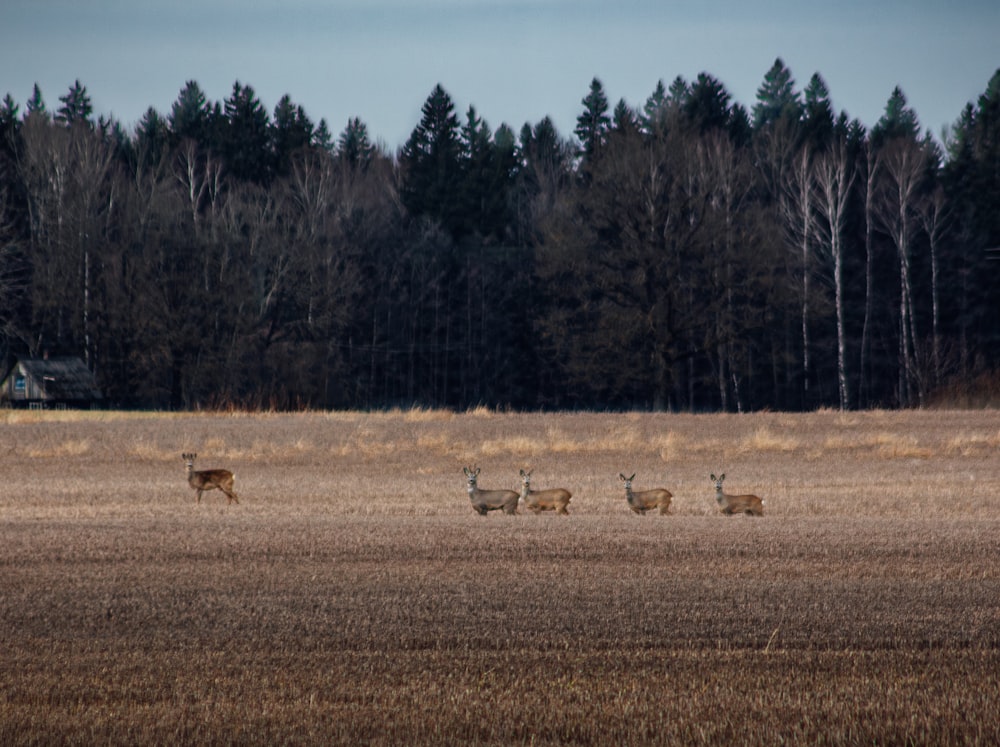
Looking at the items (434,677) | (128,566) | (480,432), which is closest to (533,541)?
(128,566)

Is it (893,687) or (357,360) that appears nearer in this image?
(893,687)

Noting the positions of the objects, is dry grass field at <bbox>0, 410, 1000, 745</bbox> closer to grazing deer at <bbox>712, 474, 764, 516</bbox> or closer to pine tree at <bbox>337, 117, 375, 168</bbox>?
grazing deer at <bbox>712, 474, 764, 516</bbox>

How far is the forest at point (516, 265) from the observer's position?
2253 inches

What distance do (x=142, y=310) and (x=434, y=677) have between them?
53.2 metres

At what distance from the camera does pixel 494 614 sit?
10.6 meters

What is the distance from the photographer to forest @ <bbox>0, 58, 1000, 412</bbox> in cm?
5722

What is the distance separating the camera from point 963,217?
2628 inches

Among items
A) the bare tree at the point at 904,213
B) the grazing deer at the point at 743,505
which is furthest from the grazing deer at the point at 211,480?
the bare tree at the point at 904,213

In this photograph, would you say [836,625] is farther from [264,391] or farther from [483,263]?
[483,263]

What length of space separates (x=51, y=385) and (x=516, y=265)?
84.7ft

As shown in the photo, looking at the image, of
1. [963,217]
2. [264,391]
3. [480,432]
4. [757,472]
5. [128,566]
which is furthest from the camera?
[963,217]

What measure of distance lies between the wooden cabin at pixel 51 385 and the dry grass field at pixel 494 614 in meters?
34.6

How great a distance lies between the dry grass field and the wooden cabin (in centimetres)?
3457

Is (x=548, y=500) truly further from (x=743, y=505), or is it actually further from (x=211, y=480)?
(x=211, y=480)
